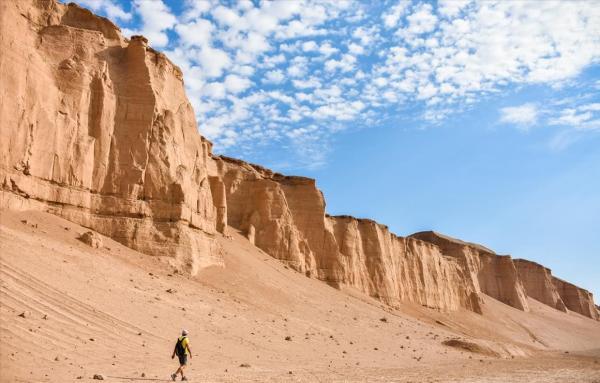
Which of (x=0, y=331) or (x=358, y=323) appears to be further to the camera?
(x=358, y=323)

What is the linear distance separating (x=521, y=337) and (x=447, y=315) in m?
7.46


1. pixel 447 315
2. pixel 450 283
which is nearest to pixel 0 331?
pixel 447 315

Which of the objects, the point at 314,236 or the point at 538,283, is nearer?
the point at 314,236

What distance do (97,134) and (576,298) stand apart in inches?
3884

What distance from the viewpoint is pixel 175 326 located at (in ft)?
61.1

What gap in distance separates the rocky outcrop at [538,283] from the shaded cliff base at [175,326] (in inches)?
2498

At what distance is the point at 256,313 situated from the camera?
24203 mm

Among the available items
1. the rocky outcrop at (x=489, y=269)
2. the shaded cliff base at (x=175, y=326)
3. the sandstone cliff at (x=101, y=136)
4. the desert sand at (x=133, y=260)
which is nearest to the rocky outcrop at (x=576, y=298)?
the rocky outcrop at (x=489, y=269)

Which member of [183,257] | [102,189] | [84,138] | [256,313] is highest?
[84,138]

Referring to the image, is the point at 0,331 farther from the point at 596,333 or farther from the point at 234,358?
the point at 596,333

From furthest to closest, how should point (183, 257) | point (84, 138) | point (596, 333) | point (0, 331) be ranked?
1. point (596, 333)
2. point (183, 257)
3. point (84, 138)
4. point (0, 331)

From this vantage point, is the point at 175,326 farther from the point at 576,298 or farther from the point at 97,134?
the point at 576,298

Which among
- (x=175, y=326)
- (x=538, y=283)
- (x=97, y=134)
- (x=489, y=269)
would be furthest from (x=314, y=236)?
(x=538, y=283)

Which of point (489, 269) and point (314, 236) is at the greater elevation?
point (489, 269)
